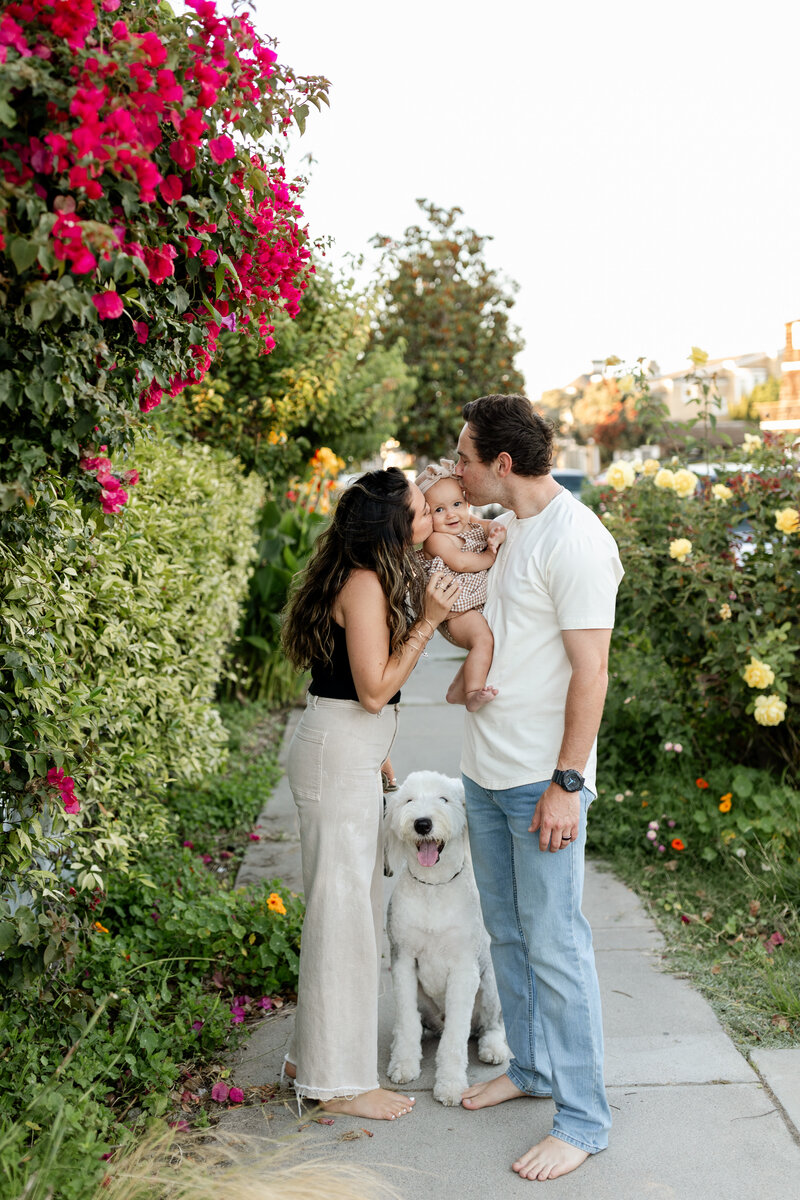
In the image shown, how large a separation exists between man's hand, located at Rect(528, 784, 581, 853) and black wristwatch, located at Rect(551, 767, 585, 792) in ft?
0.04

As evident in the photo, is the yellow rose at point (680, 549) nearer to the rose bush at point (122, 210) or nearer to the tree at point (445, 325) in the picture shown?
the rose bush at point (122, 210)

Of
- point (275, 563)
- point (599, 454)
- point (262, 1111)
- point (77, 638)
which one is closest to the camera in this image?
point (262, 1111)

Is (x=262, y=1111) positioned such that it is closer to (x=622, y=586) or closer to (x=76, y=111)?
(x=76, y=111)

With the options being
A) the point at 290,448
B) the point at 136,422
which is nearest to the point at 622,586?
the point at 136,422

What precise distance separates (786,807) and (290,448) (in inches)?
252

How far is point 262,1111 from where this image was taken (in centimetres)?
305

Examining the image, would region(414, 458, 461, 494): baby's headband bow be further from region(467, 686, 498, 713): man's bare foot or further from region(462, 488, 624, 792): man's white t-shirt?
region(467, 686, 498, 713): man's bare foot

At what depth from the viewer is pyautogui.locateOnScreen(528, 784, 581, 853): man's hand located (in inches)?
105

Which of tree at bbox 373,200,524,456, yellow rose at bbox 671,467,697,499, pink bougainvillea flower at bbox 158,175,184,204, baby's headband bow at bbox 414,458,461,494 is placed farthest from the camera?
tree at bbox 373,200,524,456

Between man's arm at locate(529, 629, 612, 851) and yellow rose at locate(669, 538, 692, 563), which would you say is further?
yellow rose at locate(669, 538, 692, 563)

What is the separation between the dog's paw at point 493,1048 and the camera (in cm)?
334

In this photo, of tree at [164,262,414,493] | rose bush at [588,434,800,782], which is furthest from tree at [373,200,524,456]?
rose bush at [588,434,800,782]

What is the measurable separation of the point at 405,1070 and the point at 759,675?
7.45ft

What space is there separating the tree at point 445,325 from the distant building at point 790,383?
1636 cm
